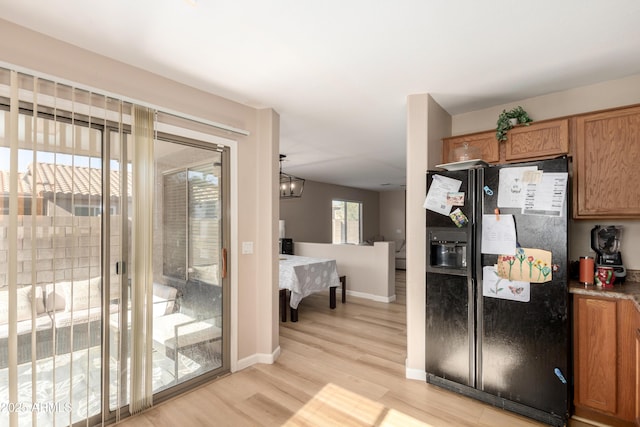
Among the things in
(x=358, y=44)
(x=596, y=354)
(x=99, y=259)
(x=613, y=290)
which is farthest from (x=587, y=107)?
(x=99, y=259)

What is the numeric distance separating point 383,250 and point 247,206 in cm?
312

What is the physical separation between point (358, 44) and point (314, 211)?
613 cm

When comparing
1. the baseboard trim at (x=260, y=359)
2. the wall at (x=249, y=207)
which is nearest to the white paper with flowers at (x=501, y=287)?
the wall at (x=249, y=207)

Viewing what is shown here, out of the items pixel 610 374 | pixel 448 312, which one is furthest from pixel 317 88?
pixel 610 374

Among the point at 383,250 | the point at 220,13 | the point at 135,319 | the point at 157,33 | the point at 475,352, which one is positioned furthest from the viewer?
the point at 383,250

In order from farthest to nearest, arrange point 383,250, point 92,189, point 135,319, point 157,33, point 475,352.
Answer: point 383,250 < point 475,352 < point 135,319 < point 92,189 < point 157,33

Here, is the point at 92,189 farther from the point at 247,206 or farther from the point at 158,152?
the point at 247,206

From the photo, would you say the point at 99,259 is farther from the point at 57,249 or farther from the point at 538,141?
the point at 538,141

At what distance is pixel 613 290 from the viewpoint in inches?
83.3

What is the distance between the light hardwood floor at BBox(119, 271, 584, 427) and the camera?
2191 millimetres

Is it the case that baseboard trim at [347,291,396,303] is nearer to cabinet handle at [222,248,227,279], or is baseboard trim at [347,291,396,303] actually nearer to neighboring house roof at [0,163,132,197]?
cabinet handle at [222,248,227,279]

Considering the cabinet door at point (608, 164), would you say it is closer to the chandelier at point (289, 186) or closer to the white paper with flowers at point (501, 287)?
the white paper with flowers at point (501, 287)

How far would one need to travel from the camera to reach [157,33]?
1896 millimetres

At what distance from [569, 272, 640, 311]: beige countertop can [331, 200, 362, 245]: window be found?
6.65 metres
